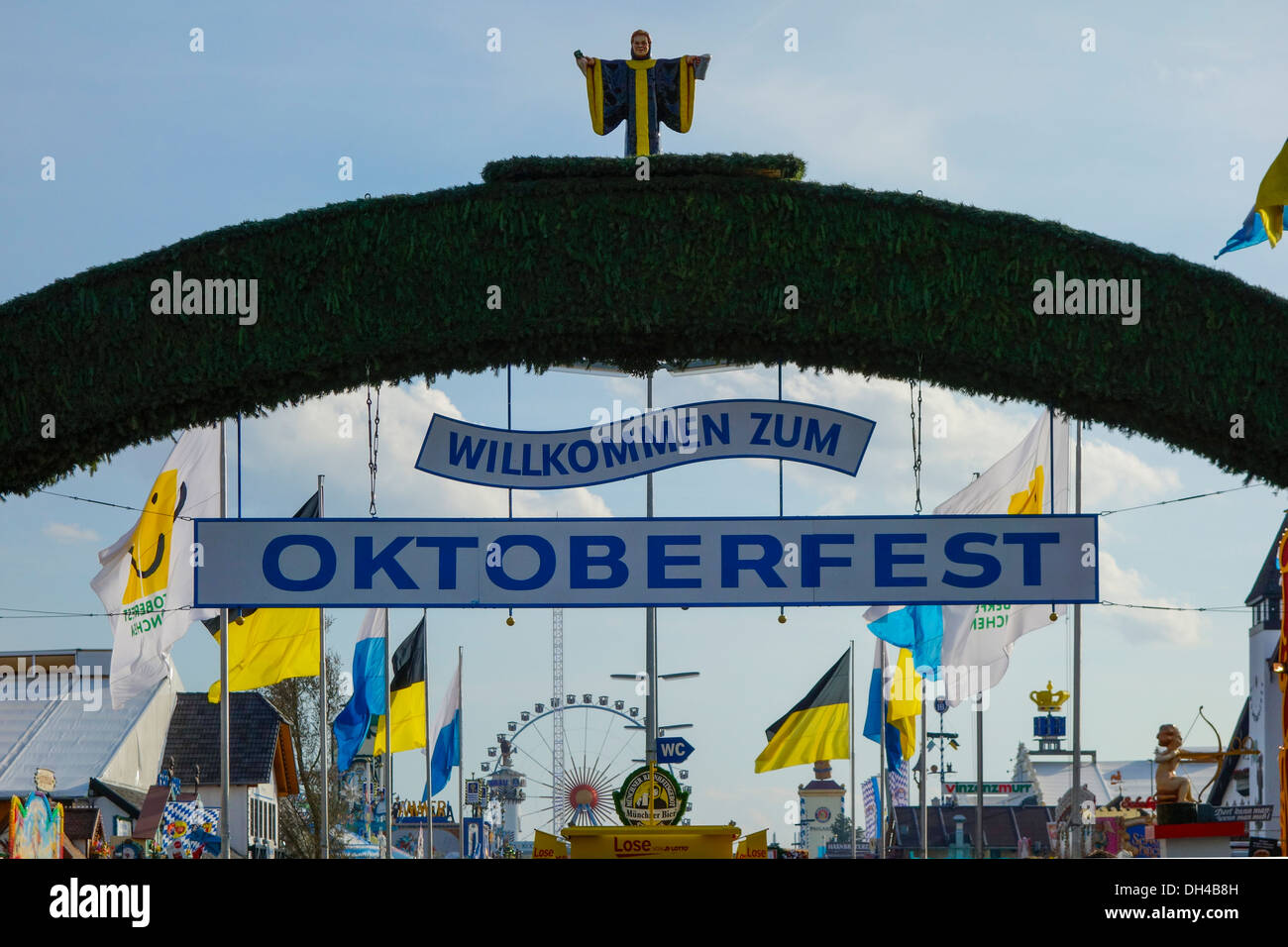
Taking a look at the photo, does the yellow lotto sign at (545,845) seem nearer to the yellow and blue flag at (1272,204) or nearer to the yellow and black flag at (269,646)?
the yellow and black flag at (269,646)

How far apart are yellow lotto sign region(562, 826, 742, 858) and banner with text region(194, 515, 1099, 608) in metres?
Answer: 1.99

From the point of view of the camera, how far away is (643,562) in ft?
41.4

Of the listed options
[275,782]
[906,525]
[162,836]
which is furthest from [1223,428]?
[275,782]

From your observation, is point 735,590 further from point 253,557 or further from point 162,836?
point 162,836

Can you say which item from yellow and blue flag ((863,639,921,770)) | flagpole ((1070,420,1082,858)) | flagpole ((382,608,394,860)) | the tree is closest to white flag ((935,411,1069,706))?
flagpole ((1070,420,1082,858))

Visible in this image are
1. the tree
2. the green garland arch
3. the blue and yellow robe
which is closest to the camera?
the green garland arch

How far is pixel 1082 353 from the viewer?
41.0 ft

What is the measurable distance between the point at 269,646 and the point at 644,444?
10015 mm

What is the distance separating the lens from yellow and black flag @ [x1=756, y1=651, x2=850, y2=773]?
2362 centimetres

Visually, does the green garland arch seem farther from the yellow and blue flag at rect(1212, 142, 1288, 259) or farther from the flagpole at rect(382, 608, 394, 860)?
the flagpole at rect(382, 608, 394, 860)

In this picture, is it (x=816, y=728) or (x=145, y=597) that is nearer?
(x=145, y=597)

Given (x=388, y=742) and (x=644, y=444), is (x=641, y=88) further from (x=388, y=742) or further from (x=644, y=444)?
(x=388, y=742)

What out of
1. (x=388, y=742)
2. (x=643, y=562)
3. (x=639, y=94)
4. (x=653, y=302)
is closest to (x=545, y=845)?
(x=643, y=562)

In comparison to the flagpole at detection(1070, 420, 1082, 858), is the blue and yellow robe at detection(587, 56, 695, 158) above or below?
above
